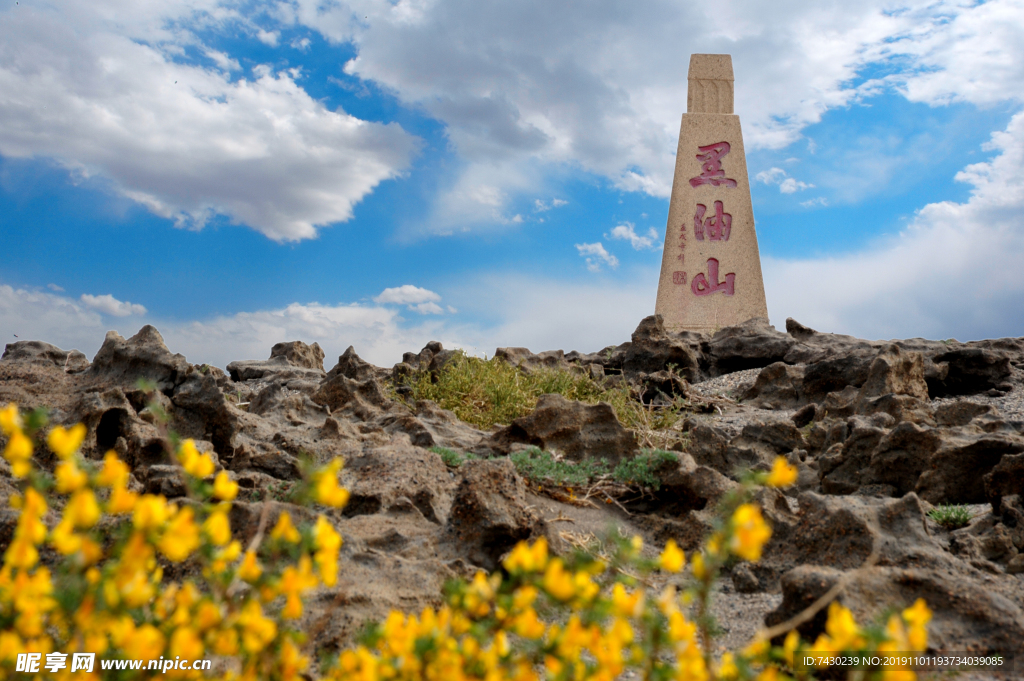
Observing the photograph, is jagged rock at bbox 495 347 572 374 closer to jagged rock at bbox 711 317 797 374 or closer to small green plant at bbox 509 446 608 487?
jagged rock at bbox 711 317 797 374

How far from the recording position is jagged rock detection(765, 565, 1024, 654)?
2.27 meters

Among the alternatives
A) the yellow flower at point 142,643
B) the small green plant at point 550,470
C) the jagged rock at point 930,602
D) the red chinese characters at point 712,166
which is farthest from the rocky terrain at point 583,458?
the red chinese characters at point 712,166

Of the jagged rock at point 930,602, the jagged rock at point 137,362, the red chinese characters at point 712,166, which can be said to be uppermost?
the red chinese characters at point 712,166

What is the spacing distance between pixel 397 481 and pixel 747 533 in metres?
2.44

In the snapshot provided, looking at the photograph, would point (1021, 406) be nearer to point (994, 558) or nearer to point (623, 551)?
point (994, 558)

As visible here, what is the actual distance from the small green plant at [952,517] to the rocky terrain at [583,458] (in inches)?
2.0

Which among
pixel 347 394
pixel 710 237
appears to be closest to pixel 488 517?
pixel 347 394

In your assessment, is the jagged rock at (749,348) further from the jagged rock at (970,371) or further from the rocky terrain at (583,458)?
the rocky terrain at (583,458)

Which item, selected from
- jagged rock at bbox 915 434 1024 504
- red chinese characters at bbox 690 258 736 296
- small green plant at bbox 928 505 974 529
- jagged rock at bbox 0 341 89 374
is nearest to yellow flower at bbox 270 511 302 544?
small green plant at bbox 928 505 974 529

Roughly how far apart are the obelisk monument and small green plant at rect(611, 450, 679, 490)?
1016 cm

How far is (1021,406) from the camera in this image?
6.92 meters

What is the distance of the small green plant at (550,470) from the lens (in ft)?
Result: 12.9

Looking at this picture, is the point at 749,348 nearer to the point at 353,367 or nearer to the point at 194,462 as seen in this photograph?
the point at 353,367

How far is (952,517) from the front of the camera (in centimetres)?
368
